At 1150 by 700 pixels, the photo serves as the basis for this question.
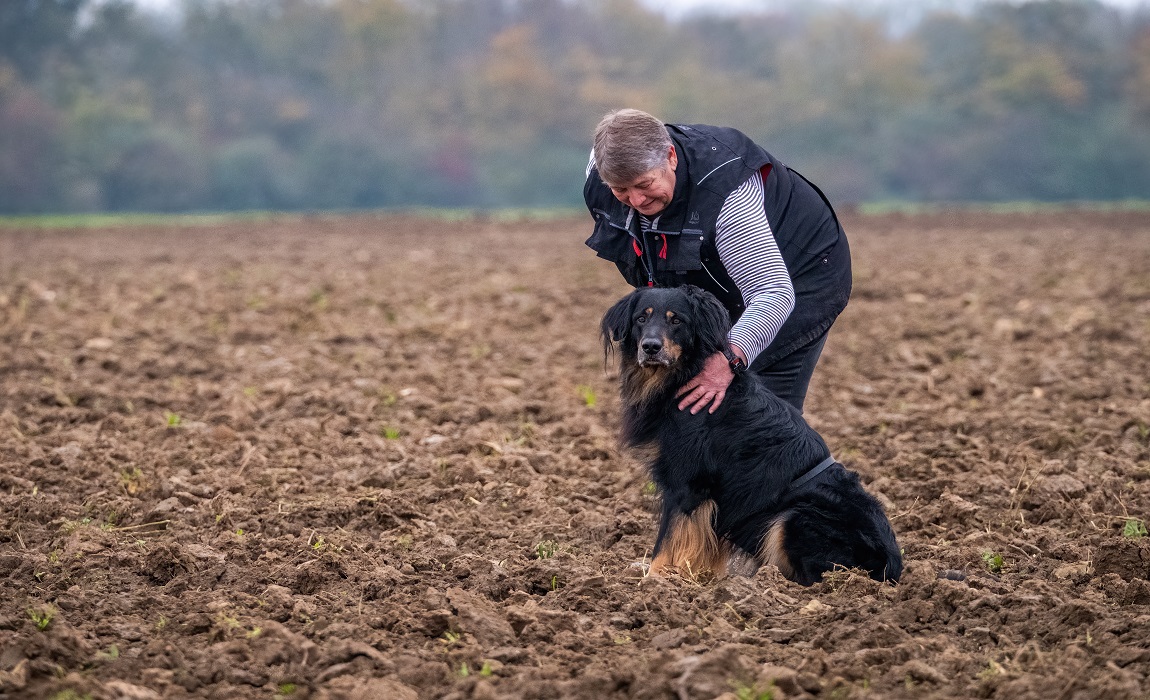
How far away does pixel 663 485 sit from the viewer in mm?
5133

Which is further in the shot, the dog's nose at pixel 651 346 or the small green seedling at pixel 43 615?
the dog's nose at pixel 651 346

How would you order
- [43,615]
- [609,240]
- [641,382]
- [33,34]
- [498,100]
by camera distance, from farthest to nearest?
[498,100]
[33,34]
[609,240]
[641,382]
[43,615]

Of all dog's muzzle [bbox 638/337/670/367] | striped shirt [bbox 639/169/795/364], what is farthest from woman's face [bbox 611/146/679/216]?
dog's muzzle [bbox 638/337/670/367]

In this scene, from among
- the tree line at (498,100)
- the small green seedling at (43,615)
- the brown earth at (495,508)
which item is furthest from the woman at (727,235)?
the tree line at (498,100)

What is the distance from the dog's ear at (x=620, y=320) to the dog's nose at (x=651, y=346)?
0.25 m

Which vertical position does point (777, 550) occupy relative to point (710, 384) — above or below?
below

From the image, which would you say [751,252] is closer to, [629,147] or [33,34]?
[629,147]

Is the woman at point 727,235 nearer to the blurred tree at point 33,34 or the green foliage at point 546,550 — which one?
the green foliage at point 546,550

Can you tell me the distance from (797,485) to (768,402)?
0.38 m

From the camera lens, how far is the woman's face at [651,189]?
480 centimetres

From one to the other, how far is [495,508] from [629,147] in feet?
8.00

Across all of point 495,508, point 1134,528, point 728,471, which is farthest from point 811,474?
point 495,508

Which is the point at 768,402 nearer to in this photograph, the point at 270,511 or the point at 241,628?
the point at 241,628

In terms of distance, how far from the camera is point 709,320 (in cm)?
482
